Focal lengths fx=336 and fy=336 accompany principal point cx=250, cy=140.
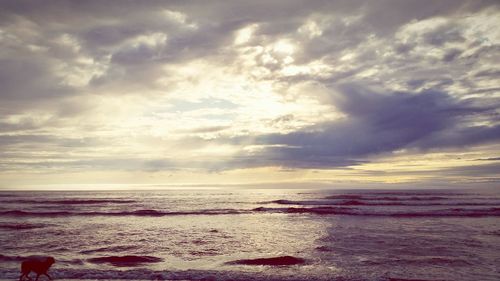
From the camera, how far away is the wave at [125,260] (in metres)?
16.6

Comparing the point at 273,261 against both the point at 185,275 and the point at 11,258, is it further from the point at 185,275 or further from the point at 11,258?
the point at 11,258

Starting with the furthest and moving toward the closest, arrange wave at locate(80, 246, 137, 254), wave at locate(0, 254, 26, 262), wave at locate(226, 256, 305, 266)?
wave at locate(80, 246, 137, 254) → wave at locate(0, 254, 26, 262) → wave at locate(226, 256, 305, 266)

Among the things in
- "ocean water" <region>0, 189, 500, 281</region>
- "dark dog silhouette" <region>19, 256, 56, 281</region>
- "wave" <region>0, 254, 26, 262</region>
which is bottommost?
"ocean water" <region>0, 189, 500, 281</region>

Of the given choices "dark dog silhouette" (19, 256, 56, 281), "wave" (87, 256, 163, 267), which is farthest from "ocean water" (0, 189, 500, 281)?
"dark dog silhouette" (19, 256, 56, 281)

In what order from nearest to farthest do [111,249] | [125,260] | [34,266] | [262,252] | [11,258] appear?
1. [34,266]
2. [125,260]
3. [11,258]
4. [262,252]
5. [111,249]

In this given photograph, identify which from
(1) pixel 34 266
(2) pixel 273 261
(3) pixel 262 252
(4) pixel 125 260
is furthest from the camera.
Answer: (3) pixel 262 252

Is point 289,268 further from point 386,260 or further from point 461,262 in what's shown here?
point 461,262

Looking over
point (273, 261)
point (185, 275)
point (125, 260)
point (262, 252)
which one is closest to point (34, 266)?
point (125, 260)

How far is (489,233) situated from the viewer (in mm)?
26344

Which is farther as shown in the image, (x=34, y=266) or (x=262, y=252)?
(x=262, y=252)

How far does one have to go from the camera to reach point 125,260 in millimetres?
17281

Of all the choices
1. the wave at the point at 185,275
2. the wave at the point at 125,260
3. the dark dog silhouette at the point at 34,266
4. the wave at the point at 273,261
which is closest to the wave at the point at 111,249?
the wave at the point at 125,260

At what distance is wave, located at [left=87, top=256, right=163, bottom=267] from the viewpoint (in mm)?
16562

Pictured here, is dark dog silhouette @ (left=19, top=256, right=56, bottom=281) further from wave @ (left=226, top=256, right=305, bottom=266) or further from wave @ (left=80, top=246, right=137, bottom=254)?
wave @ (left=226, top=256, right=305, bottom=266)
